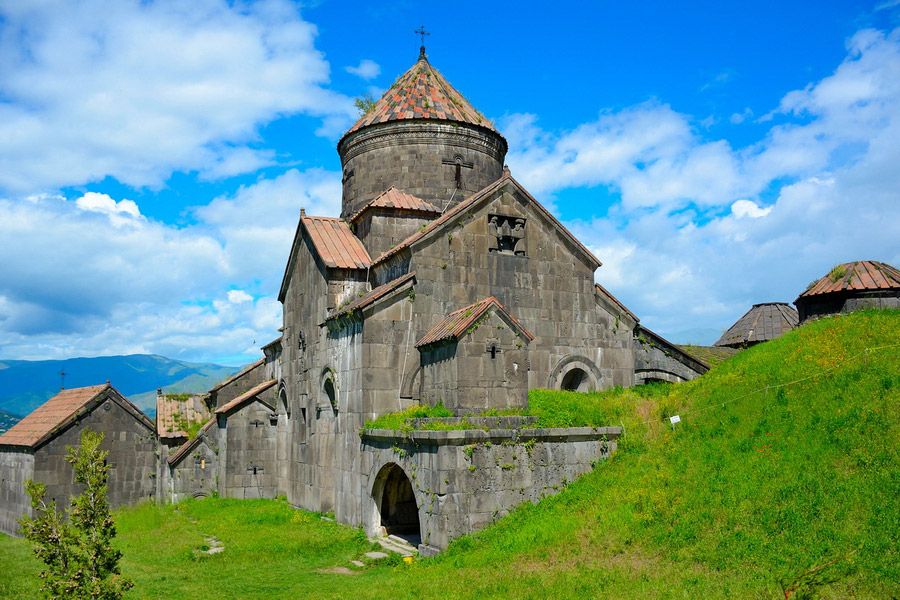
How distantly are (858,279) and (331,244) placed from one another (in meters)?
12.6

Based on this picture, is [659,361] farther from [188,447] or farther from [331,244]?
[188,447]

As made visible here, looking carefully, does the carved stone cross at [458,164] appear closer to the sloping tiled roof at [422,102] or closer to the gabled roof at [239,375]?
the sloping tiled roof at [422,102]

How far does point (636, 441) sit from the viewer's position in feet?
39.0

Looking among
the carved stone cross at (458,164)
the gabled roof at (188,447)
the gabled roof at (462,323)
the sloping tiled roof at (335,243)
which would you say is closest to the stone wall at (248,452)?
the gabled roof at (188,447)

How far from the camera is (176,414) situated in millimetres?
22688

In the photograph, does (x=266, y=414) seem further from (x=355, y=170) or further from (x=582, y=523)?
(x=582, y=523)

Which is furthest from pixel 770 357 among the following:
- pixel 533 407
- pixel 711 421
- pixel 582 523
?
pixel 582 523

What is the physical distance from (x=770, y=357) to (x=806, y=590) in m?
8.08

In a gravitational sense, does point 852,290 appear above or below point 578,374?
above

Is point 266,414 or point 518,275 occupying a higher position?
point 518,275

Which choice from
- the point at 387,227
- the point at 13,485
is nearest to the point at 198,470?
the point at 13,485

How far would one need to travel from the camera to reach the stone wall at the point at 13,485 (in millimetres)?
19500

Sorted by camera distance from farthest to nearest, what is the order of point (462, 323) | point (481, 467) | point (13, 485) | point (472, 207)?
1. point (13, 485)
2. point (472, 207)
3. point (462, 323)
4. point (481, 467)

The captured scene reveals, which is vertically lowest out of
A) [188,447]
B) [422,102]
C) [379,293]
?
[188,447]
